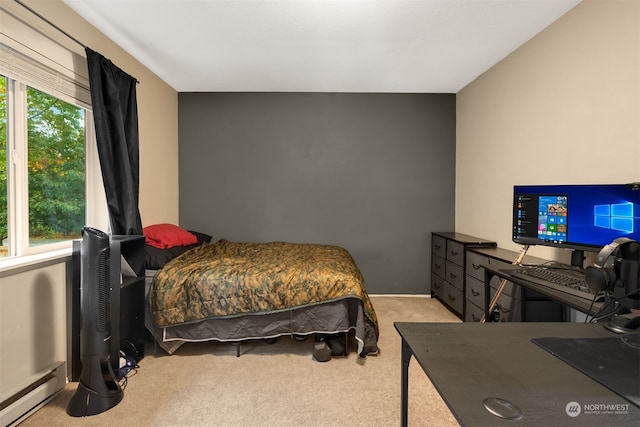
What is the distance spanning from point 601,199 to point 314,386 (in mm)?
2090

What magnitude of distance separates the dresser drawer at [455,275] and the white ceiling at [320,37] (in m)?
2.10

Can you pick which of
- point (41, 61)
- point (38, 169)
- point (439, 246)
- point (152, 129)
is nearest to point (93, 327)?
point (38, 169)

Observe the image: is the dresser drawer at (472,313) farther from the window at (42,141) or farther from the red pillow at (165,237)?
the window at (42,141)

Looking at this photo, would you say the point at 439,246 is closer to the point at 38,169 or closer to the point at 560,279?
the point at 560,279

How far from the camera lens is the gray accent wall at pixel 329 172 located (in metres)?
4.16

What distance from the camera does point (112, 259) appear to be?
2102 millimetres

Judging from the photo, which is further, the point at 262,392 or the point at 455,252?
the point at 455,252

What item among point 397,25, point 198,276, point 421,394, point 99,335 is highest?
point 397,25

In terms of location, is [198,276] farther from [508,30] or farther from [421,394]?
[508,30]

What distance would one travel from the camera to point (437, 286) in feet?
13.0

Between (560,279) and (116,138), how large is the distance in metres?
3.26

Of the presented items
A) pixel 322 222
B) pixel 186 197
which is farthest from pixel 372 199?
pixel 186 197

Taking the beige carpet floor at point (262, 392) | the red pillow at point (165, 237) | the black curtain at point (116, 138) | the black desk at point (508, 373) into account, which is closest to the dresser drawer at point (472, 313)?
the beige carpet floor at point (262, 392)

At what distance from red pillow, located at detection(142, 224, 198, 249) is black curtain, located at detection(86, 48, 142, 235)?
0.24 metres
